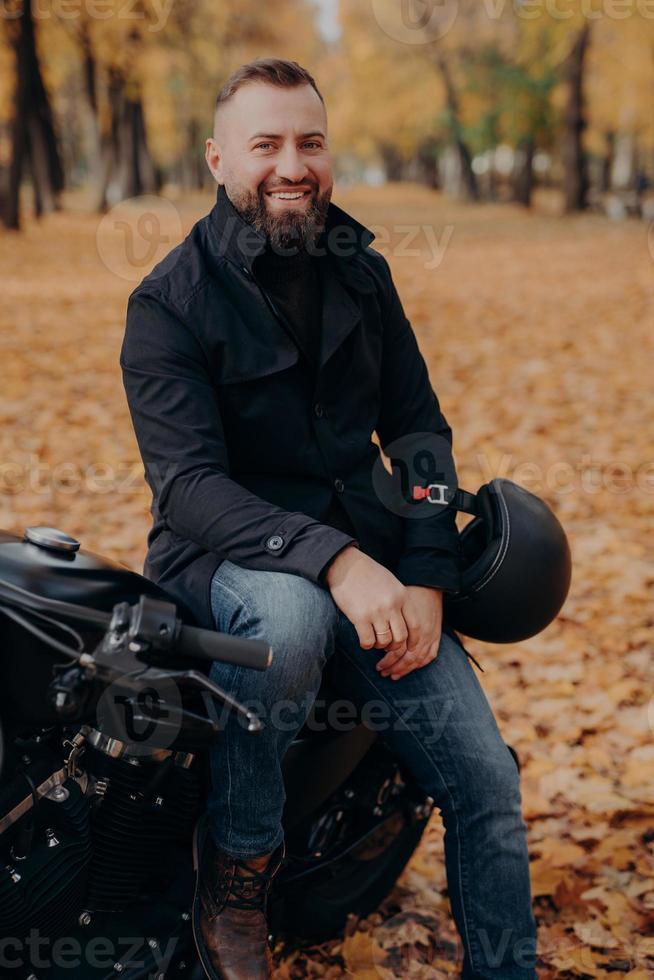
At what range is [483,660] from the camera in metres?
4.14

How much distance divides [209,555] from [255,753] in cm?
44

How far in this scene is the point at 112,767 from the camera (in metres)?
1.99

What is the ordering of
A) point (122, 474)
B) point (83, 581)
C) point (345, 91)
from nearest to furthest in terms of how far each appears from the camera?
1. point (83, 581)
2. point (122, 474)
3. point (345, 91)

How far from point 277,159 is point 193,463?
0.74 meters

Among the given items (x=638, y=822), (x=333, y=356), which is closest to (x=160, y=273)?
(x=333, y=356)

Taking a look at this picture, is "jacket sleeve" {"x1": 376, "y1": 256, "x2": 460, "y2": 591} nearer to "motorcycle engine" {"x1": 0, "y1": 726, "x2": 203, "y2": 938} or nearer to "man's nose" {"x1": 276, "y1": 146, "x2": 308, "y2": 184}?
"man's nose" {"x1": 276, "y1": 146, "x2": 308, "y2": 184}

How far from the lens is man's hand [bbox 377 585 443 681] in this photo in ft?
7.13

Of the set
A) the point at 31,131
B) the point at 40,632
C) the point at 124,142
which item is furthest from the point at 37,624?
the point at 124,142

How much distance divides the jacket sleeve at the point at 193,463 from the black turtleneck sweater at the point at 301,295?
249 millimetres

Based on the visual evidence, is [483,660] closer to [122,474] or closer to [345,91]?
[122,474]

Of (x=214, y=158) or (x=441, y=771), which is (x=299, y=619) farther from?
(x=214, y=158)

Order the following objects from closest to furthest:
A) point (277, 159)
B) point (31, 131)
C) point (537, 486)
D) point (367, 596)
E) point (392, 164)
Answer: point (367, 596) < point (277, 159) < point (537, 486) < point (31, 131) < point (392, 164)

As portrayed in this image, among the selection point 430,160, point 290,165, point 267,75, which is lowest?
point 290,165

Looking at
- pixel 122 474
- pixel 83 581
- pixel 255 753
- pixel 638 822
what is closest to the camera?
pixel 83 581
